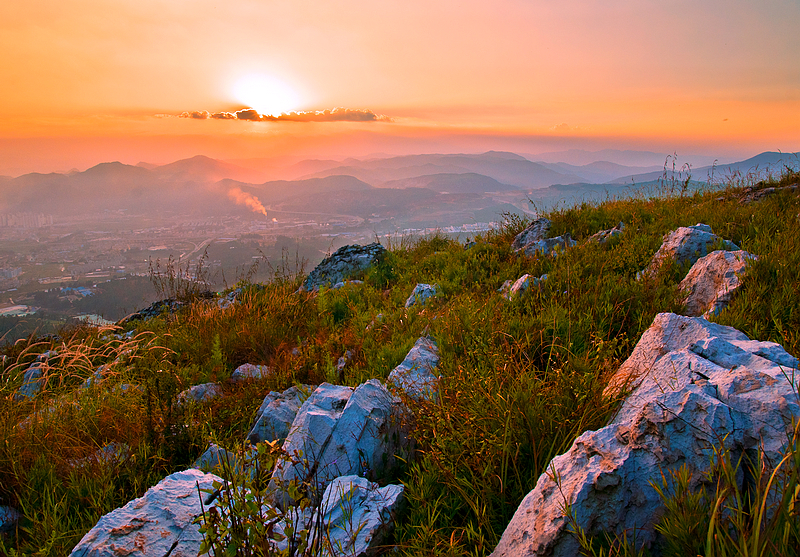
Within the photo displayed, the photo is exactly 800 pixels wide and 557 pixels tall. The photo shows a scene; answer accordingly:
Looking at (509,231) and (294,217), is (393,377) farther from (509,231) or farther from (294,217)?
(294,217)

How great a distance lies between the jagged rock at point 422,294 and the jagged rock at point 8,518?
15.1 ft

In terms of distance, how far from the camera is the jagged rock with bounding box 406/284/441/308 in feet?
20.2

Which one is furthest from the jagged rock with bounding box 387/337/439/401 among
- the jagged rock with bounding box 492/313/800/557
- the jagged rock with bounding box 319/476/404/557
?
the jagged rock with bounding box 492/313/800/557

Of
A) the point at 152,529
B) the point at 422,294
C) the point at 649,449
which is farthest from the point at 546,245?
the point at 152,529

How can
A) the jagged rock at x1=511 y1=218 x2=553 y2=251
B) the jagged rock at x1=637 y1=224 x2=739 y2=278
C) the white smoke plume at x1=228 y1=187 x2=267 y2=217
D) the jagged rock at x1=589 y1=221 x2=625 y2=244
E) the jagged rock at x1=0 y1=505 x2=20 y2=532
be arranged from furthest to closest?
1. the white smoke plume at x1=228 y1=187 x2=267 y2=217
2. the jagged rock at x1=511 y1=218 x2=553 y2=251
3. the jagged rock at x1=589 y1=221 x2=625 y2=244
4. the jagged rock at x1=637 y1=224 x2=739 y2=278
5. the jagged rock at x1=0 y1=505 x2=20 y2=532

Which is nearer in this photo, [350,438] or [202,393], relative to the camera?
[350,438]

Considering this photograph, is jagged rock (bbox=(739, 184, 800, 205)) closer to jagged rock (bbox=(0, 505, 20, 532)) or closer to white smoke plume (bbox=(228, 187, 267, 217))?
jagged rock (bbox=(0, 505, 20, 532))

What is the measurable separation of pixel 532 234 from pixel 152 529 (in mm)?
7863

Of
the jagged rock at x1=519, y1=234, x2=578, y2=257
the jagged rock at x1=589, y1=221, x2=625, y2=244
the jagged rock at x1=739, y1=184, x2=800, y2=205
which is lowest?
the jagged rock at x1=519, y1=234, x2=578, y2=257

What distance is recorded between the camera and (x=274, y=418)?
3.56 metres

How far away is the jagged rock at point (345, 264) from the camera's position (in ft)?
33.5

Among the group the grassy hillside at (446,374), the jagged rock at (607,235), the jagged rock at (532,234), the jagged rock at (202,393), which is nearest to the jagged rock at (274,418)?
the grassy hillside at (446,374)

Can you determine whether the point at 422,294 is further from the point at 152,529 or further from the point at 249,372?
the point at 152,529

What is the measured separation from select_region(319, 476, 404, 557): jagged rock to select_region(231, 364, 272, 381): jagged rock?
2.63 m
